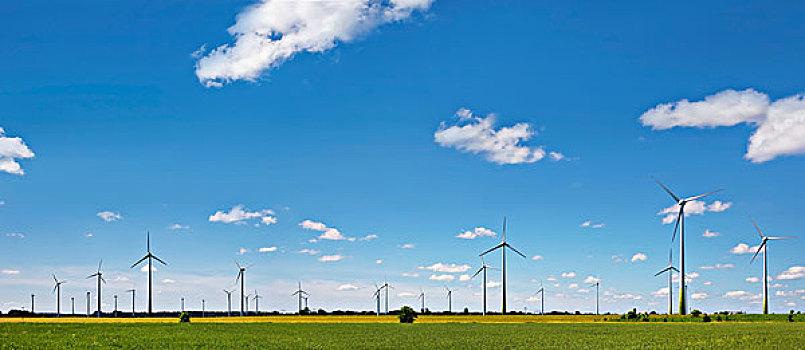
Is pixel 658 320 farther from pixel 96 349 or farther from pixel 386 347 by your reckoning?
pixel 96 349

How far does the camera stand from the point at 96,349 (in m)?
48.3

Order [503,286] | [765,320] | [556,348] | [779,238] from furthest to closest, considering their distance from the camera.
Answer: [503,286] < [779,238] < [765,320] < [556,348]

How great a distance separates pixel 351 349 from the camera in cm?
4622

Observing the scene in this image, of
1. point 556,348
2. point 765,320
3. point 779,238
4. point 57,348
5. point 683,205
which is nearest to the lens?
point 556,348

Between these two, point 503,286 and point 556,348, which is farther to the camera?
point 503,286

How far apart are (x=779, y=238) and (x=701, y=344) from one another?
11851 cm

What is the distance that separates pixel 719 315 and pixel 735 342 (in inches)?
3111

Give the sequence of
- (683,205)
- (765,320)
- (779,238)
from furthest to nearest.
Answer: (779,238), (683,205), (765,320)

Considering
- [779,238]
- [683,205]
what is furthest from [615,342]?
[779,238]

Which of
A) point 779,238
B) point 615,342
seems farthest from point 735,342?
point 779,238

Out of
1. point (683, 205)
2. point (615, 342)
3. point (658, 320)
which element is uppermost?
point (683, 205)

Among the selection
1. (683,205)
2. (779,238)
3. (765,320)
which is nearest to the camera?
(765,320)

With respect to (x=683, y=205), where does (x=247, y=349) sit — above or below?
below

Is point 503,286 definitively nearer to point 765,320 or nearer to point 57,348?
point 765,320
